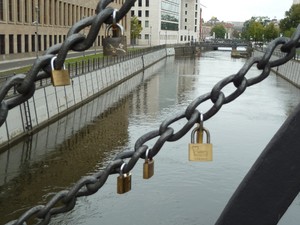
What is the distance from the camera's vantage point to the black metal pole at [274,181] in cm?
163

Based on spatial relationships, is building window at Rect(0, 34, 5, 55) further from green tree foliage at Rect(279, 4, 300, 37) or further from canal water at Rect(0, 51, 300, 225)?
green tree foliage at Rect(279, 4, 300, 37)

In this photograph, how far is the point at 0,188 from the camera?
1552 cm

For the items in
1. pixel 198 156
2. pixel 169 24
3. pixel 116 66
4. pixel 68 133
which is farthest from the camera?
pixel 169 24

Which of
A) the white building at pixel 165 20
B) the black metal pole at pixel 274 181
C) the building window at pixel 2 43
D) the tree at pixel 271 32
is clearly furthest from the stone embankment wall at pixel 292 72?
the tree at pixel 271 32

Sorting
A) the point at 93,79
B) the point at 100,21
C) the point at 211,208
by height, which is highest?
the point at 100,21

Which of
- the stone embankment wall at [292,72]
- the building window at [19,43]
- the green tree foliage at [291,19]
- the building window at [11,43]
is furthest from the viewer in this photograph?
the green tree foliage at [291,19]

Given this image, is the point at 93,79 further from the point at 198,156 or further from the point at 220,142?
the point at 198,156

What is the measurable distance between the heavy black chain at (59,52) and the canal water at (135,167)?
11.5 metres

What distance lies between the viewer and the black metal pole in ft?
5.36

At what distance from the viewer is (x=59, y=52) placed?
1.69m

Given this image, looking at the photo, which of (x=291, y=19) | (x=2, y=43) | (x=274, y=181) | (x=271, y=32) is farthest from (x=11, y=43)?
(x=271, y=32)

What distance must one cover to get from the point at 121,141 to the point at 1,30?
1911 cm

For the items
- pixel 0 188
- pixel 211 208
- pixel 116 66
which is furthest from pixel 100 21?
pixel 116 66

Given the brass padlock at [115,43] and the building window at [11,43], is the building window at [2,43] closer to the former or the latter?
the building window at [11,43]
